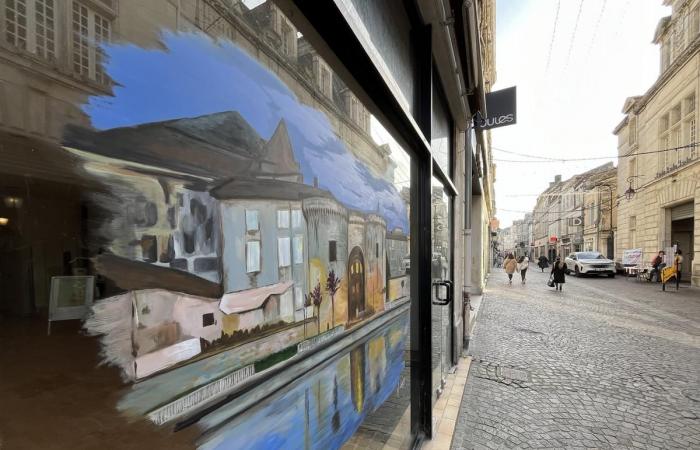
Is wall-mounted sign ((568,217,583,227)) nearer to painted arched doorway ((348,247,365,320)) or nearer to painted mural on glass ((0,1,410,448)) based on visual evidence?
painted arched doorway ((348,247,365,320))

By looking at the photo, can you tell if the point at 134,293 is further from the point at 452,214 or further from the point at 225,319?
the point at 452,214

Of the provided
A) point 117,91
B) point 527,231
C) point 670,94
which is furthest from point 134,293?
point 527,231

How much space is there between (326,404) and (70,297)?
1.16 m

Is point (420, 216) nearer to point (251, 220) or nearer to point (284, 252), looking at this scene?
point (284, 252)

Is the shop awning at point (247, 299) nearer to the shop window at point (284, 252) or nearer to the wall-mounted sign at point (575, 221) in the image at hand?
the shop window at point (284, 252)

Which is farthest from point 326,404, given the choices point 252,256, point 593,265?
point 593,265

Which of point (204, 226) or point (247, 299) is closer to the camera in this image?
point (204, 226)

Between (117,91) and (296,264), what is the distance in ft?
2.58

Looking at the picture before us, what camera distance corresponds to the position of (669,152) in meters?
18.4

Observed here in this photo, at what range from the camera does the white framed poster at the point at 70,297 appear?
0.59 meters

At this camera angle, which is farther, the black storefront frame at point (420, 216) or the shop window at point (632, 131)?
the shop window at point (632, 131)

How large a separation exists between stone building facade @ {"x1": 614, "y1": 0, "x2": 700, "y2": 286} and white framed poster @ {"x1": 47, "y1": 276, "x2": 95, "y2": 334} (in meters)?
21.3

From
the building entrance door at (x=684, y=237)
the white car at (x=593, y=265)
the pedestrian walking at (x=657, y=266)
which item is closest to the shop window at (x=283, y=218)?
the pedestrian walking at (x=657, y=266)

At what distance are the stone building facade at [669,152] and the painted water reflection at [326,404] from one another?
19717 millimetres
